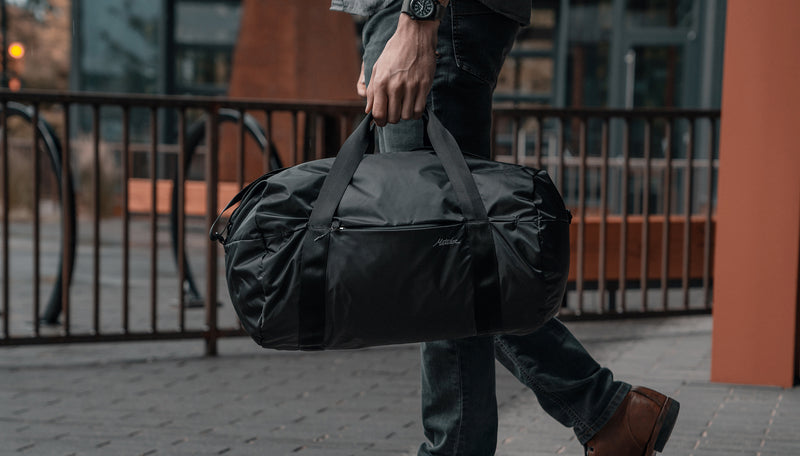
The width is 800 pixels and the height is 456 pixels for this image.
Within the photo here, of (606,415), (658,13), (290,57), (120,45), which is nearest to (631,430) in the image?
(606,415)

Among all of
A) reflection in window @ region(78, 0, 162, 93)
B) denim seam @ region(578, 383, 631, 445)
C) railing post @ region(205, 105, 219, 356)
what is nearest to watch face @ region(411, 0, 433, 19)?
denim seam @ region(578, 383, 631, 445)

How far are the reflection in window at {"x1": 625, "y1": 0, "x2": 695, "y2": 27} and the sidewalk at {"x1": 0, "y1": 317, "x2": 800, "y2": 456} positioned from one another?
9960mm

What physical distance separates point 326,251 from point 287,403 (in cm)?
210

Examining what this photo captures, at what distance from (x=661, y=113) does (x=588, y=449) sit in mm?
3301

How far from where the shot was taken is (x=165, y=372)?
4.82m

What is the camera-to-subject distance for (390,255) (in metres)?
2.17

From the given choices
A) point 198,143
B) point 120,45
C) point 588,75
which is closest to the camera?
point 198,143

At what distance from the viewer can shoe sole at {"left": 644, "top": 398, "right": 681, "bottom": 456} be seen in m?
2.79

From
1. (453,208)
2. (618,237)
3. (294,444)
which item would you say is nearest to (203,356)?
(294,444)

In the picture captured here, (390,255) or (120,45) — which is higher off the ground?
(120,45)

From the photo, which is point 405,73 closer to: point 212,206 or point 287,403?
point 287,403

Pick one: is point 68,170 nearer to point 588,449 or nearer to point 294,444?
point 294,444

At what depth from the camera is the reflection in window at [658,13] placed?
14758 mm

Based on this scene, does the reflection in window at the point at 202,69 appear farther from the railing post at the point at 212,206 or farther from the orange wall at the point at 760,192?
the orange wall at the point at 760,192
